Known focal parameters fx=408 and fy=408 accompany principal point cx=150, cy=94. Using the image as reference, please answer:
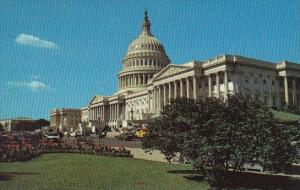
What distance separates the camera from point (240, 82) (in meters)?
96.2

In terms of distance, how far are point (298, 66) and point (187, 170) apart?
275ft

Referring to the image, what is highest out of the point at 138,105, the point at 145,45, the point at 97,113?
the point at 145,45

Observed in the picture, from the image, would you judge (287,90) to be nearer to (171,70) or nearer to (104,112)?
(171,70)

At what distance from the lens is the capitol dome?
172 metres

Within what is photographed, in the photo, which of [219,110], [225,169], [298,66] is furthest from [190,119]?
[298,66]

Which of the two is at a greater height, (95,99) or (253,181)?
(95,99)

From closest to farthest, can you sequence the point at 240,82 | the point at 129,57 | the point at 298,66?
the point at 240,82
the point at 298,66
the point at 129,57

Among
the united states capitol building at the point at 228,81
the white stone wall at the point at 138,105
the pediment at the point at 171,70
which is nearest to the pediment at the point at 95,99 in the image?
the white stone wall at the point at 138,105

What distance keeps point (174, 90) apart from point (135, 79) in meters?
63.6

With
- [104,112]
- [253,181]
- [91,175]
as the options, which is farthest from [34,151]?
[104,112]

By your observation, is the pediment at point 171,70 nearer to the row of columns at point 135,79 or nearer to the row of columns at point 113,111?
the row of columns at point 113,111

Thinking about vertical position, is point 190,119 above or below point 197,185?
above

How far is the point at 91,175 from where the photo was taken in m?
28.1

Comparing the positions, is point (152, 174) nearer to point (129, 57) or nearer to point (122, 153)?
point (122, 153)
